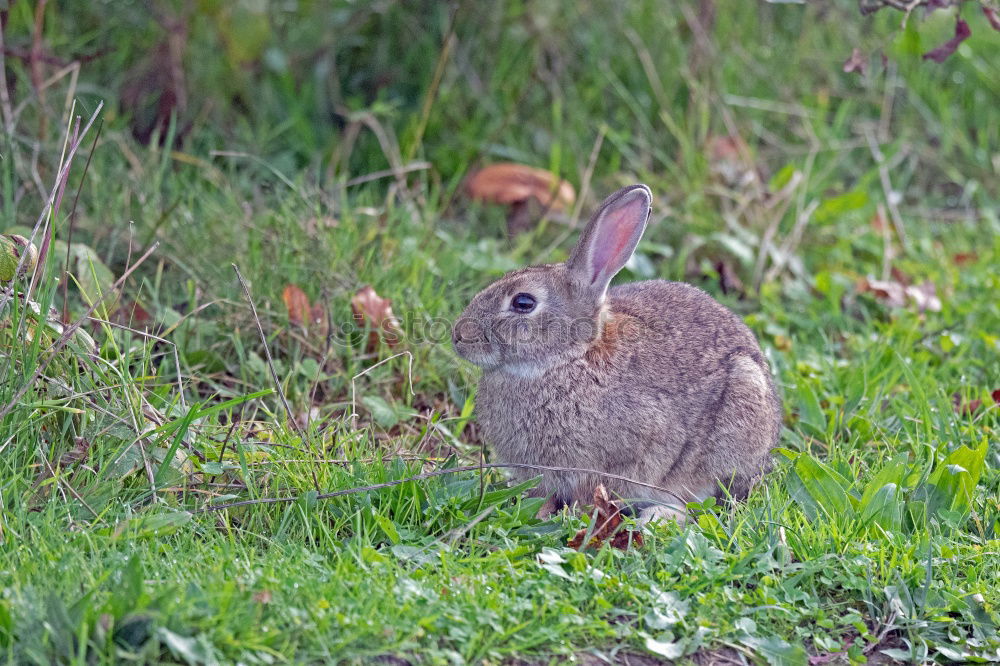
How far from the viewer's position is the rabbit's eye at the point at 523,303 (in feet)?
12.4

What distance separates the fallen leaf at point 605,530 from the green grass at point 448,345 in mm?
53

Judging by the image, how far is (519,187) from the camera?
18.1 feet

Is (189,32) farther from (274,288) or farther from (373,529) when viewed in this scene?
(373,529)

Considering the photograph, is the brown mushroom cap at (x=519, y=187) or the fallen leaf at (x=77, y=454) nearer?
the fallen leaf at (x=77, y=454)

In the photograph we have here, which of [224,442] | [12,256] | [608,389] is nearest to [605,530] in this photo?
[608,389]

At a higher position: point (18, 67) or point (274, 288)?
point (18, 67)

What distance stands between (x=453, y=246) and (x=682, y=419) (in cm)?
166

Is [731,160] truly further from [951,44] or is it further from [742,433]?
[742,433]

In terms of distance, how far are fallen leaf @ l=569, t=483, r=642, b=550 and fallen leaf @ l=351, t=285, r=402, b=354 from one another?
1122 millimetres

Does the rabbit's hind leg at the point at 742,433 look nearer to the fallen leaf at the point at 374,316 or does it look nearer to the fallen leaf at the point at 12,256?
the fallen leaf at the point at 374,316

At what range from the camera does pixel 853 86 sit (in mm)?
6723

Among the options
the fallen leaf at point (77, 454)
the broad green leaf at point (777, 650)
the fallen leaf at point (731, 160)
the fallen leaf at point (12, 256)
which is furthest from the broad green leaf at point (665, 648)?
the fallen leaf at point (731, 160)

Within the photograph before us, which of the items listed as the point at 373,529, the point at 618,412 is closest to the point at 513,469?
the point at 618,412

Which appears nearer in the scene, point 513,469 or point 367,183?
point 513,469
